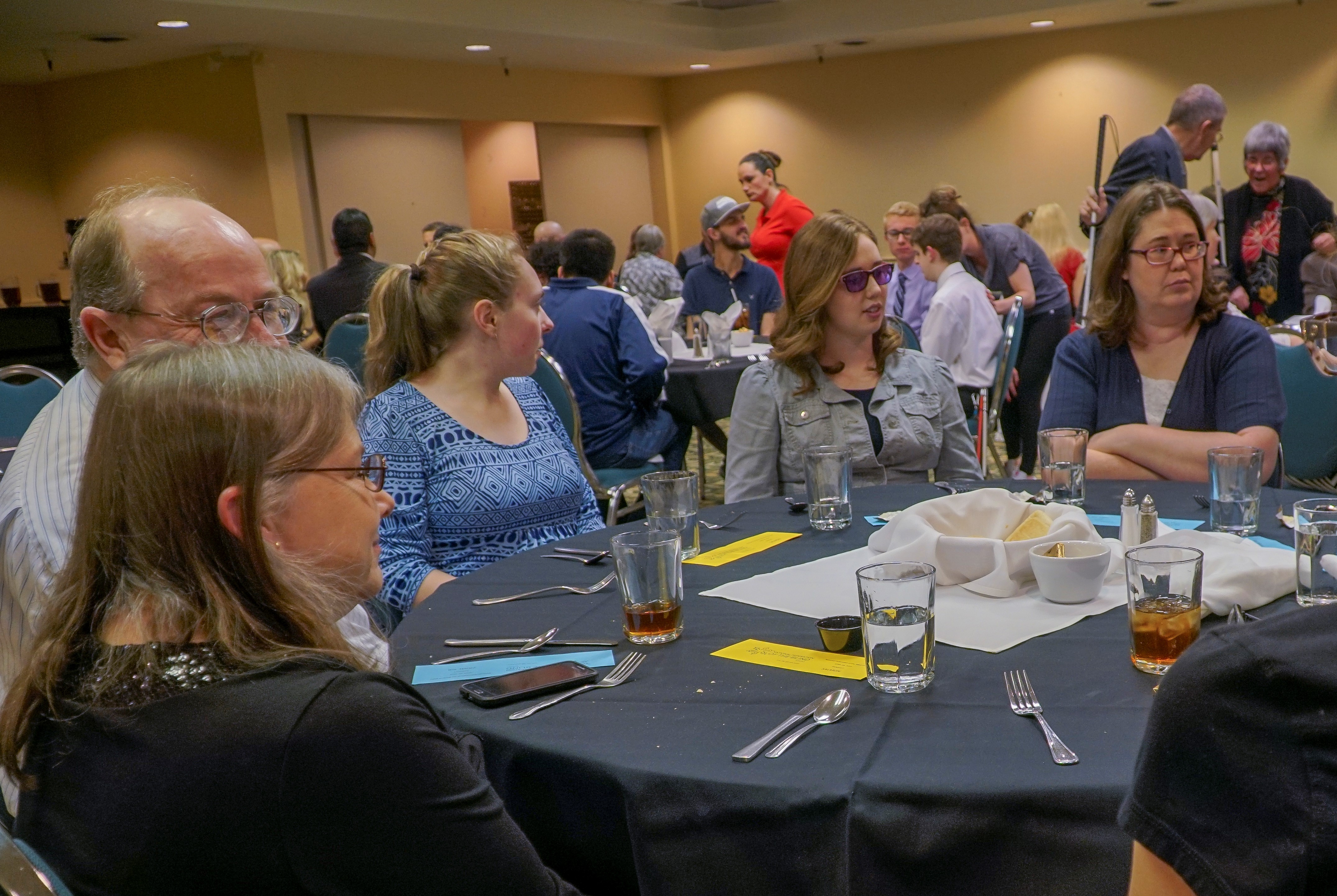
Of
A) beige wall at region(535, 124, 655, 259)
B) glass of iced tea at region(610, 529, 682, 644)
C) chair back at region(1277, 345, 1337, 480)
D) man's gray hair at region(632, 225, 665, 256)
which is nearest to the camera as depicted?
glass of iced tea at region(610, 529, 682, 644)

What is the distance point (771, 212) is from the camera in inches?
301

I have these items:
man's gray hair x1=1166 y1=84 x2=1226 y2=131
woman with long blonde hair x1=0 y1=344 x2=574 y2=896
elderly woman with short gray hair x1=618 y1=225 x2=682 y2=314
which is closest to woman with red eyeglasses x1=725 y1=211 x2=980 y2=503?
woman with long blonde hair x1=0 y1=344 x2=574 y2=896

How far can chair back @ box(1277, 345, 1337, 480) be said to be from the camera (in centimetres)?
333

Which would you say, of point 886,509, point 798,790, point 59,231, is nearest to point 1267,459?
point 886,509

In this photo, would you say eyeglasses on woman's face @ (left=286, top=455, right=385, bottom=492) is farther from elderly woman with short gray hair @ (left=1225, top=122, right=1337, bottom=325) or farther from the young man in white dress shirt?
elderly woman with short gray hair @ (left=1225, top=122, right=1337, bottom=325)

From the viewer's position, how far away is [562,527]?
252 cm

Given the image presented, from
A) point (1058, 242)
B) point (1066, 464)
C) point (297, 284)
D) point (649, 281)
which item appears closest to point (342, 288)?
point (297, 284)

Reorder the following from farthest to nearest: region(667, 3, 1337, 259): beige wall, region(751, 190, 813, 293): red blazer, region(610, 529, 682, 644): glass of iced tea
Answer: region(667, 3, 1337, 259): beige wall < region(751, 190, 813, 293): red blazer < region(610, 529, 682, 644): glass of iced tea

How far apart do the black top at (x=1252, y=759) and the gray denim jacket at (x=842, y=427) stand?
207cm

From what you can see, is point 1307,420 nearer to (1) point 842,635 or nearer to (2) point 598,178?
(1) point 842,635

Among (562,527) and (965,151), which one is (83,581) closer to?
(562,527)

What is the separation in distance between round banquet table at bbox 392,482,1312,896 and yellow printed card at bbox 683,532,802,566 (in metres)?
0.36

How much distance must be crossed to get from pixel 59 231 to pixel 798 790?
37.8 ft

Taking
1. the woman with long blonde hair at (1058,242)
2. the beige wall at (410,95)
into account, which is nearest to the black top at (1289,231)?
the woman with long blonde hair at (1058,242)
